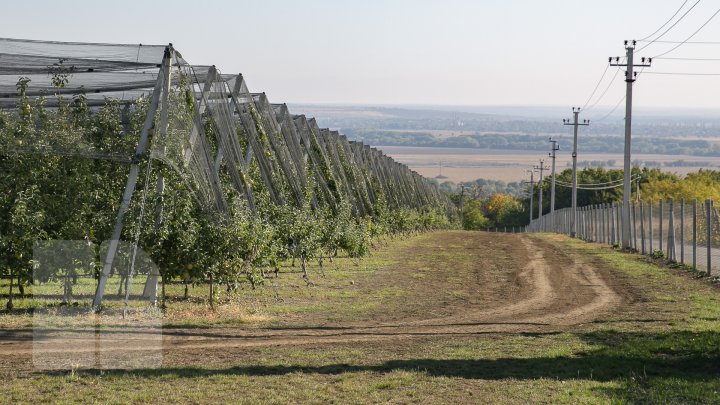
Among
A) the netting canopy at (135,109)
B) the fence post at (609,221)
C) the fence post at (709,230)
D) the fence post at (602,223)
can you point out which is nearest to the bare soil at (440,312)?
the fence post at (709,230)

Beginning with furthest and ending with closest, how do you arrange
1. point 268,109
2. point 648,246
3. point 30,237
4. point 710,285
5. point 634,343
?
point 648,246 < point 268,109 < point 710,285 < point 30,237 < point 634,343

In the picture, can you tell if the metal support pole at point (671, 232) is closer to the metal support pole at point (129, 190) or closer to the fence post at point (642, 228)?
the fence post at point (642, 228)

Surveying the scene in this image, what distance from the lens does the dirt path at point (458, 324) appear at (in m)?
13.4

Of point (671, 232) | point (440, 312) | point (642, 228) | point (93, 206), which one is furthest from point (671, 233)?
point (93, 206)

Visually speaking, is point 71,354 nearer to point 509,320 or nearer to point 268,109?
point 509,320

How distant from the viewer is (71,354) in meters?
12.3

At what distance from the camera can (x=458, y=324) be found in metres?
16.5

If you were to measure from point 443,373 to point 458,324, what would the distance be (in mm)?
4986

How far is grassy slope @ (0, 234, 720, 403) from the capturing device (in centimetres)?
1021

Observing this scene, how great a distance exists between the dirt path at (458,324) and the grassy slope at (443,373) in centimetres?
76

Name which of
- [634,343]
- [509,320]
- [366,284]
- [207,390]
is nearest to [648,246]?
[366,284]

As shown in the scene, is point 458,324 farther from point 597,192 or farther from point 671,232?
point 597,192

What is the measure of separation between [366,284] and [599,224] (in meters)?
26.1

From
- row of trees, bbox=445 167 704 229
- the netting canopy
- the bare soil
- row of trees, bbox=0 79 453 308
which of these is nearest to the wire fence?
the bare soil
